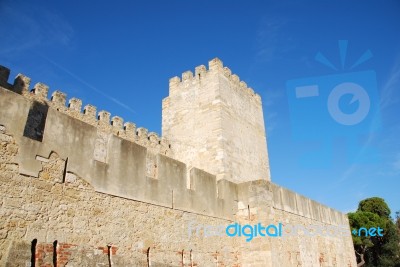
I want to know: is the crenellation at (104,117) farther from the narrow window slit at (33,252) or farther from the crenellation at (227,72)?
the narrow window slit at (33,252)

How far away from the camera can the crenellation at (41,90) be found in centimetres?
1243

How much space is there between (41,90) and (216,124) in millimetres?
6974

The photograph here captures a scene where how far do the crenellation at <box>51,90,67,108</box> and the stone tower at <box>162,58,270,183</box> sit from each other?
4330 millimetres

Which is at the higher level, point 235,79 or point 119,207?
point 235,79

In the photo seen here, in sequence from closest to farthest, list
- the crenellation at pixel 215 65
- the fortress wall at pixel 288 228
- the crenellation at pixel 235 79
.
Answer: the fortress wall at pixel 288 228
the crenellation at pixel 215 65
the crenellation at pixel 235 79

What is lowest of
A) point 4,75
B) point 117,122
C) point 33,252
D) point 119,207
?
point 33,252

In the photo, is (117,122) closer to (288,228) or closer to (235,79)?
(235,79)

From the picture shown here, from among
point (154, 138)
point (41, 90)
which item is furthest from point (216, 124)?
point (41, 90)

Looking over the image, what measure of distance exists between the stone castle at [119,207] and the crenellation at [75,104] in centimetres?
208

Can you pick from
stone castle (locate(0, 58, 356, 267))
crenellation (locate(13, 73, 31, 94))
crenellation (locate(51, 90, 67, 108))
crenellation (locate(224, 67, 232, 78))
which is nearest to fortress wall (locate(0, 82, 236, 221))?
stone castle (locate(0, 58, 356, 267))

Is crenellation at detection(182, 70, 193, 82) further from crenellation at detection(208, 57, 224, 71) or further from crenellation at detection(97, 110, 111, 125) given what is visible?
crenellation at detection(97, 110, 111, 125)

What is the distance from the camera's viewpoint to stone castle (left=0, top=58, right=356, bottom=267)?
406 cm

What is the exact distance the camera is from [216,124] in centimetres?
1272

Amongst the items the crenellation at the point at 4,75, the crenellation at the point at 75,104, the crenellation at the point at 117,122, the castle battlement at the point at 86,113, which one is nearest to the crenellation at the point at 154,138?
the castle battlement at the point at 86,113
